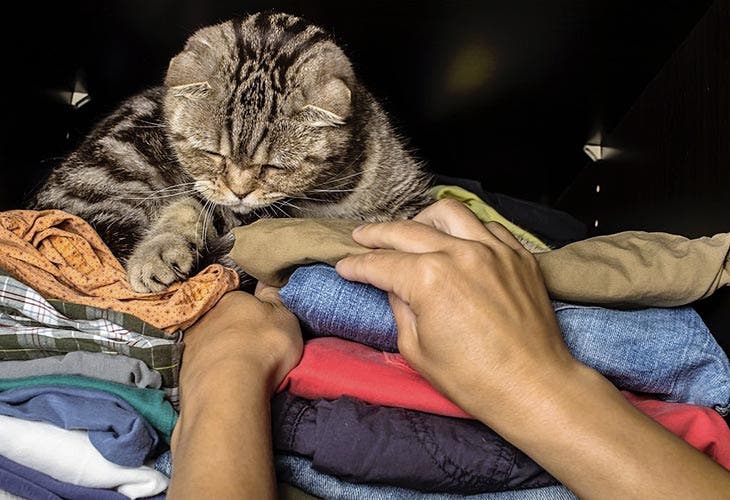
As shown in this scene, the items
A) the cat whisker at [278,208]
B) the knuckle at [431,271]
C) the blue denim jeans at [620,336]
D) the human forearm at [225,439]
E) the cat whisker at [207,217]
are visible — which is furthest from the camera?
the cat whisker at [278,208]

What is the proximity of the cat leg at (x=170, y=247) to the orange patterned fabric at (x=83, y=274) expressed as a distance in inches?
0.8

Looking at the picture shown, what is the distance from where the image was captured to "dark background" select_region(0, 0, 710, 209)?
1.28 metres

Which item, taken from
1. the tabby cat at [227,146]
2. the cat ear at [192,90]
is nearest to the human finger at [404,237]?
the tabby cat at [227,146]

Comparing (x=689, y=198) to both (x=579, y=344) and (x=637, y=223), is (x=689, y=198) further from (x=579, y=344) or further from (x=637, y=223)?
(x=579, y=344)

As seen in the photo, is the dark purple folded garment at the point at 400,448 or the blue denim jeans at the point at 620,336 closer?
the dark purple folded garment at the point at 400,448

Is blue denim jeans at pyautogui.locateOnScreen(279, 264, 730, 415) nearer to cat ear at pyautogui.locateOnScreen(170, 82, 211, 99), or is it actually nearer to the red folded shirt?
the red folded shirt

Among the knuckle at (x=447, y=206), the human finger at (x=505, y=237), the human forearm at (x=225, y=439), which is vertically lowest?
the human forearm at (x=225, y=439)

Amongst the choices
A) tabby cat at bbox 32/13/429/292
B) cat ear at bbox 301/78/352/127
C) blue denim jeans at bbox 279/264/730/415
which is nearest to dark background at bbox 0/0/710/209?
tabby cat at bbox 32/13/429/292

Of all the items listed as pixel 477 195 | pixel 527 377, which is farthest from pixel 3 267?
pixel 477 195

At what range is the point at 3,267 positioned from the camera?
35.0 inches

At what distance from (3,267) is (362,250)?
1.47ft

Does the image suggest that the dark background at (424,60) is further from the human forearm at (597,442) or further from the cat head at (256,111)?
the human forearm at (597,442)

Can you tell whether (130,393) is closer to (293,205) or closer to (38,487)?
(38,487)

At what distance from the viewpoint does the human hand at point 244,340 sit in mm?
810
